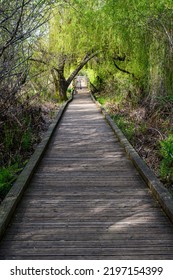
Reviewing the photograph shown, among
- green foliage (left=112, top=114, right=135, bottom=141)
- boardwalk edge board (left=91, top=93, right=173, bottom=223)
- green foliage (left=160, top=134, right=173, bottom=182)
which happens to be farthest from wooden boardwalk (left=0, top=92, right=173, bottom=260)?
green foliage (left=112, top=114, right=135, bottom=141)

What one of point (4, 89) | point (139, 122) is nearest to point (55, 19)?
point (139, 122)

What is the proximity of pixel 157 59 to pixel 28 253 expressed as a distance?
8870 mm

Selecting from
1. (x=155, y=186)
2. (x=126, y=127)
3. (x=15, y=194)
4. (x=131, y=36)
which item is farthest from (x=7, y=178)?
(x=131, y=36)

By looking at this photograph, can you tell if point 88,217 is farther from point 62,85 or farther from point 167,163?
point 62,85

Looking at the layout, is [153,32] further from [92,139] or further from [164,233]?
[164,233]

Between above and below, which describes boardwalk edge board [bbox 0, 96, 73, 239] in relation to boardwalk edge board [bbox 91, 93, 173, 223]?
above

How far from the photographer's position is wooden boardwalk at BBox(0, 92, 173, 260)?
314cm

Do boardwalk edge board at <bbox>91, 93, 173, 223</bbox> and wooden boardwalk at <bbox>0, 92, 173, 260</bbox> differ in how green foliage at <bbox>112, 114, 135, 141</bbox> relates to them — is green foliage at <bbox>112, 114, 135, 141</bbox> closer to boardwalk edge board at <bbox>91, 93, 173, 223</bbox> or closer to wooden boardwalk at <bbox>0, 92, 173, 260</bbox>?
boardwalk edge board at <bbox>91, 93, 173, 223</bbox>

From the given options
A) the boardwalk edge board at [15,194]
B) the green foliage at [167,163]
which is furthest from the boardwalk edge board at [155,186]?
the boardwalk edge board at [15,194]

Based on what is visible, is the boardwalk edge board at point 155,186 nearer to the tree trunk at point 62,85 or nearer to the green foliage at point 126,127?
the green foliage at point 126,127

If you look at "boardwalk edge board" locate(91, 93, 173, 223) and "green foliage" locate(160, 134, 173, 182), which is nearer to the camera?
→ "boardwalk edge board" locate(91, 93, 173, 223)

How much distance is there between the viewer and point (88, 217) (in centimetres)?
381

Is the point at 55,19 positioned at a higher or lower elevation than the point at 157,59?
higher

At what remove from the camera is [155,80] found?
10.9 metres
